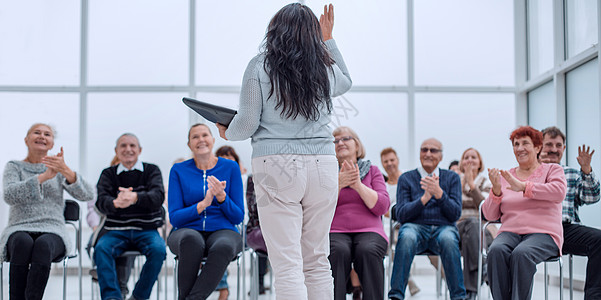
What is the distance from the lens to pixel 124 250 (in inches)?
132

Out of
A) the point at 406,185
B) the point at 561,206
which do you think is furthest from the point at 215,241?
the point at 561,206

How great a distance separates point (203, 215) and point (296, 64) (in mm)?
1528

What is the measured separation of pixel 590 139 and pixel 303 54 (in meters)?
3.43

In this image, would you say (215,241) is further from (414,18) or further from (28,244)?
(414,18)

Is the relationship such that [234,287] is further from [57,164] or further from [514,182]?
[514,182]

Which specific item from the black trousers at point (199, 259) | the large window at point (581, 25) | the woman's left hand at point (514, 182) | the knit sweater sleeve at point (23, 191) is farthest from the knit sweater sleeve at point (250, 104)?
the large window at point (581, 25)

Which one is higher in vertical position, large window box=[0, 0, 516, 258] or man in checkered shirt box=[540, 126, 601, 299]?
large window box=[0, 0, 516, 258]

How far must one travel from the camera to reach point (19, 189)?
10.4ft

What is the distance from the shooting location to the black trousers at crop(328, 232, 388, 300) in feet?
9.26

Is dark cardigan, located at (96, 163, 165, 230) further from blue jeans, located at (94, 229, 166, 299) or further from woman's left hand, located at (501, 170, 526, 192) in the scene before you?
woman's left hand, located at (501, 170, 526, 192)

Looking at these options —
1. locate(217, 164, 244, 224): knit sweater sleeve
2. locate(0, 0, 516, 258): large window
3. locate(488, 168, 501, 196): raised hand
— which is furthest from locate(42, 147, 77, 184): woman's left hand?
locate(0, 0, 516, 258): large window

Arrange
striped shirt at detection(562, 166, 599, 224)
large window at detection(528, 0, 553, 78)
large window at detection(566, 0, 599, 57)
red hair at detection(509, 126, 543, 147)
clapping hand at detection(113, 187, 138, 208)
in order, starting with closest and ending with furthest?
red hair at detection(509, 126, 543, 147), striped shirt at detection(562, 166, 599, 224), clapping hand at detection(113, 187, 138, 208), large window at detection(566, 0, 599, 57), large window at detection(528, 0, 553, 78)

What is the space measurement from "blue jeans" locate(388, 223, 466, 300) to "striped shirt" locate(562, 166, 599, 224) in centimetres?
64

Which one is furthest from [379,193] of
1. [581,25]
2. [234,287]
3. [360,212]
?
[581,25]
